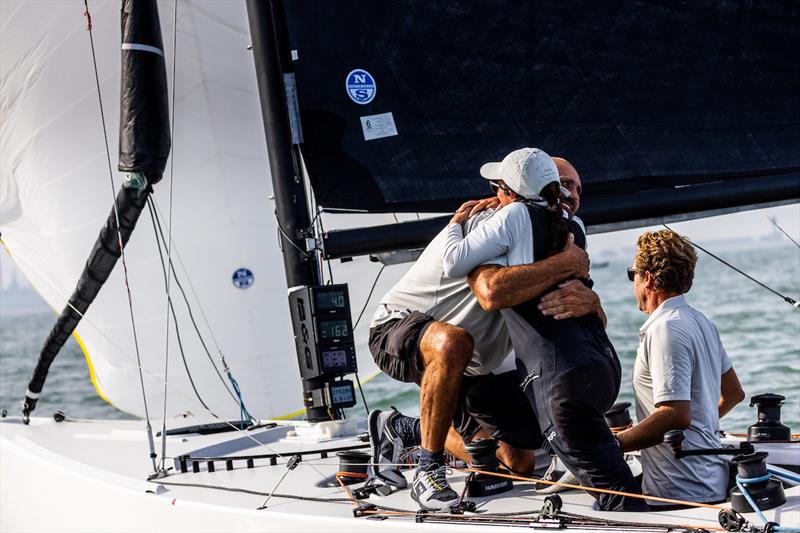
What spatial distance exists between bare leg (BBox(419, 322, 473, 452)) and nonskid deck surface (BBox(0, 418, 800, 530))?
0.70ft

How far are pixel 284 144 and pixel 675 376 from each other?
210cm

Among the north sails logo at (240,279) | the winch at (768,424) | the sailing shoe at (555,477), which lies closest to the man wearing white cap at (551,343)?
the sailing shoe at (555,477)

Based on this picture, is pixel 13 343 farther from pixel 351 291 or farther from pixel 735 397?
pixel 735 397

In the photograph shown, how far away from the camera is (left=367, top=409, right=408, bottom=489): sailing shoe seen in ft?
10.3

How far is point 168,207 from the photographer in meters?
5.67

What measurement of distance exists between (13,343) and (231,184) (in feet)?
91.3

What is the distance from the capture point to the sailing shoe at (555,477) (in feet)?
9.16

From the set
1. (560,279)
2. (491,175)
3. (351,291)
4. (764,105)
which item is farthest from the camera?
(351,291)

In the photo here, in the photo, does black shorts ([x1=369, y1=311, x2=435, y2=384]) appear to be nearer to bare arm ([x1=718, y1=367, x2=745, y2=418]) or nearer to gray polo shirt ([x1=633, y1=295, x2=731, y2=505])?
gray polo shirt ([x1=633, y1=295, x2=731, y2=505])

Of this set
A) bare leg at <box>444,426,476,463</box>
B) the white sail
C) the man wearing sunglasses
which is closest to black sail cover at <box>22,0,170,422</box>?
the white sail

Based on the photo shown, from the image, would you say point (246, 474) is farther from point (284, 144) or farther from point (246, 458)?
point (284, 144)

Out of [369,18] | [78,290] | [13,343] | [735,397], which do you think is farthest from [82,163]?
[13,343]

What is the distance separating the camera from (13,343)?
1233 inches

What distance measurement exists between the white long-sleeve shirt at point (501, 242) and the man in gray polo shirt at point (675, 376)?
0.95ft
